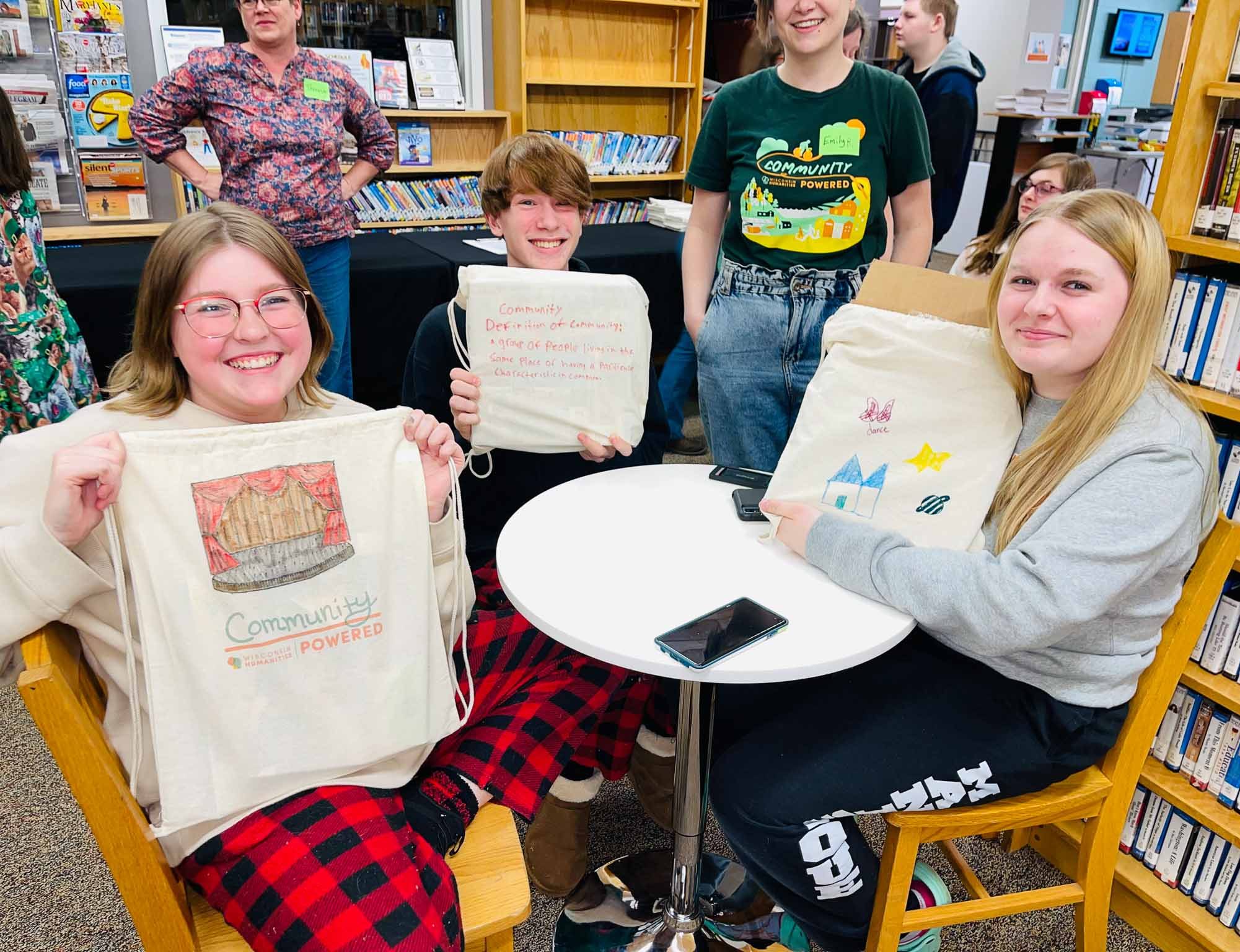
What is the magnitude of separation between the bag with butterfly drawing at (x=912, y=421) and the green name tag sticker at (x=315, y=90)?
2217 mm

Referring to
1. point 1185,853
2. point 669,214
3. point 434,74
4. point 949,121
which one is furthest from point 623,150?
point 1185,853

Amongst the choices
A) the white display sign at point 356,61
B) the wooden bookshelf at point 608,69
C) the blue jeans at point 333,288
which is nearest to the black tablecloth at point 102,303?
the blue jeans at point 333,288

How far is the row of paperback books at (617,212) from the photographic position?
16.4 feet

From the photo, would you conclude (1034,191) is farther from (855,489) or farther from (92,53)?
(92,53)

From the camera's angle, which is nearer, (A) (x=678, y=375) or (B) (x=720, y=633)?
(B) (x=720, y=633)

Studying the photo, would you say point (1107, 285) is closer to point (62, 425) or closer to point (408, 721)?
point (408, 721)

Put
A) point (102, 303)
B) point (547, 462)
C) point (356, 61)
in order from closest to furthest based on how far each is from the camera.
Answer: point (547, 462)
point (102, 303)
point (356, 61)

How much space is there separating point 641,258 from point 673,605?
9.45 ft

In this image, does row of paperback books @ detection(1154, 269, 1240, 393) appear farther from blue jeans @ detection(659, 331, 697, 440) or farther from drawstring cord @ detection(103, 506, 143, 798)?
blue jeans @ detection(659, 331, 697, 440)

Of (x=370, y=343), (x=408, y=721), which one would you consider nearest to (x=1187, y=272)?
(x=408, y=721)

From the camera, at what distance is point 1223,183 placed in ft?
4.86

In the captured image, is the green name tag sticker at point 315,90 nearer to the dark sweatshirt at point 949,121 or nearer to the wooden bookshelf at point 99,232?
the wooden bookshelf at point 99,232

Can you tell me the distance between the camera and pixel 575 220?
1.76m

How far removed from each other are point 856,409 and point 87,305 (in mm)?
2721
